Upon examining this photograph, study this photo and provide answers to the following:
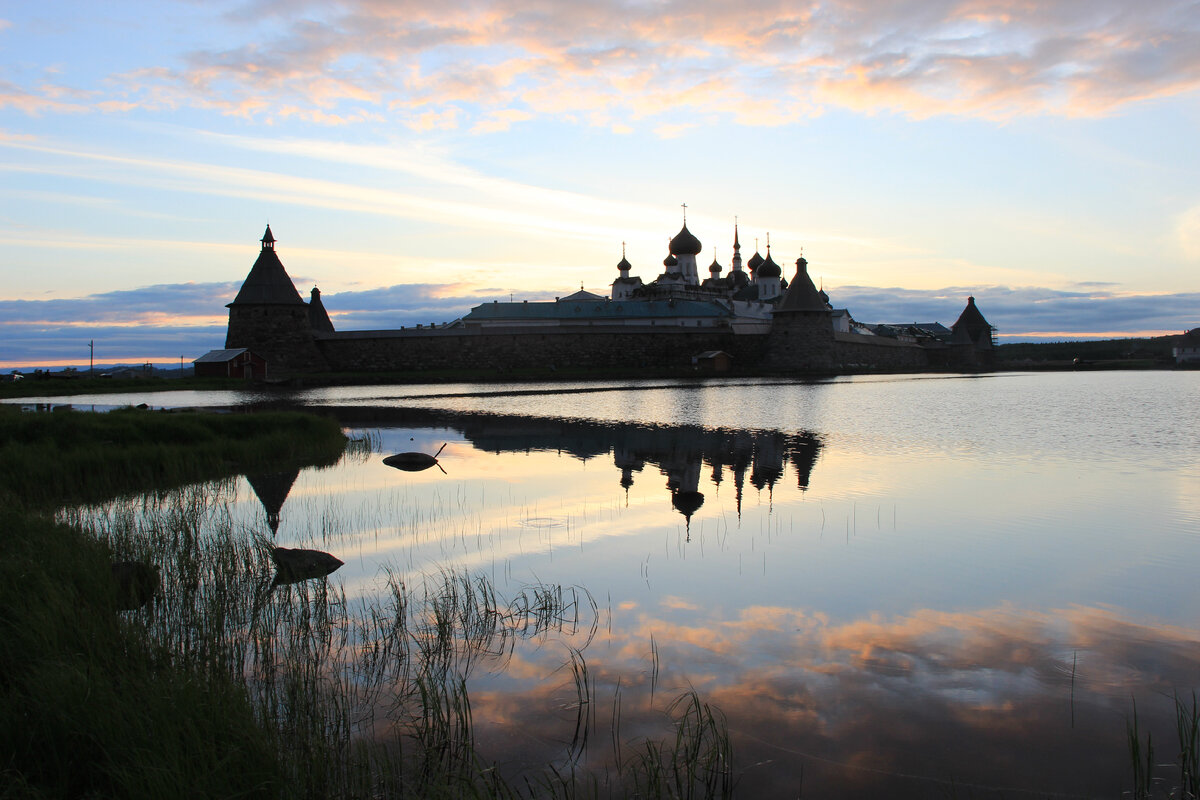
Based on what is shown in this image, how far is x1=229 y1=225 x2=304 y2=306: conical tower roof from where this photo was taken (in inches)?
1665

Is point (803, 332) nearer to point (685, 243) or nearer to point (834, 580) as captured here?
point (685, 243)

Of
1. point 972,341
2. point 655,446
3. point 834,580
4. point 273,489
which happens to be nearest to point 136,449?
point 273,489

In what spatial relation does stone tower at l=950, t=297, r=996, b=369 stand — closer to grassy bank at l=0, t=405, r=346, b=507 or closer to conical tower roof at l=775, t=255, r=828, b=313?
conical tower roof at l=775, t=255, r=828, b=313

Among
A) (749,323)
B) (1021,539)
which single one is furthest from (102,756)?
(749,323)

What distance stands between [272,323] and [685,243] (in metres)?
39.5

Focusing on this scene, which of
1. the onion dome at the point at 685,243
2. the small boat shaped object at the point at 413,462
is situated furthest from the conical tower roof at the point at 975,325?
the small boat shaped object at the point at 413,462

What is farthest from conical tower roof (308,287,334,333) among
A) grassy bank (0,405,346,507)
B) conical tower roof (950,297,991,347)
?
conical tower roof (950,297,991,347)

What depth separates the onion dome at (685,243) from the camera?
72875 mm

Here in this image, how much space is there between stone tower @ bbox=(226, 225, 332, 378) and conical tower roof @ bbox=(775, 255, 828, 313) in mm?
26871

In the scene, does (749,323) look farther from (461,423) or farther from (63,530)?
(63,530)

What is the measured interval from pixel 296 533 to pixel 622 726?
16.6 ft

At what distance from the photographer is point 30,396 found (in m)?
29.7

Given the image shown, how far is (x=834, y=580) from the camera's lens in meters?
6.40

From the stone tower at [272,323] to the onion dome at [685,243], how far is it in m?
37.6
